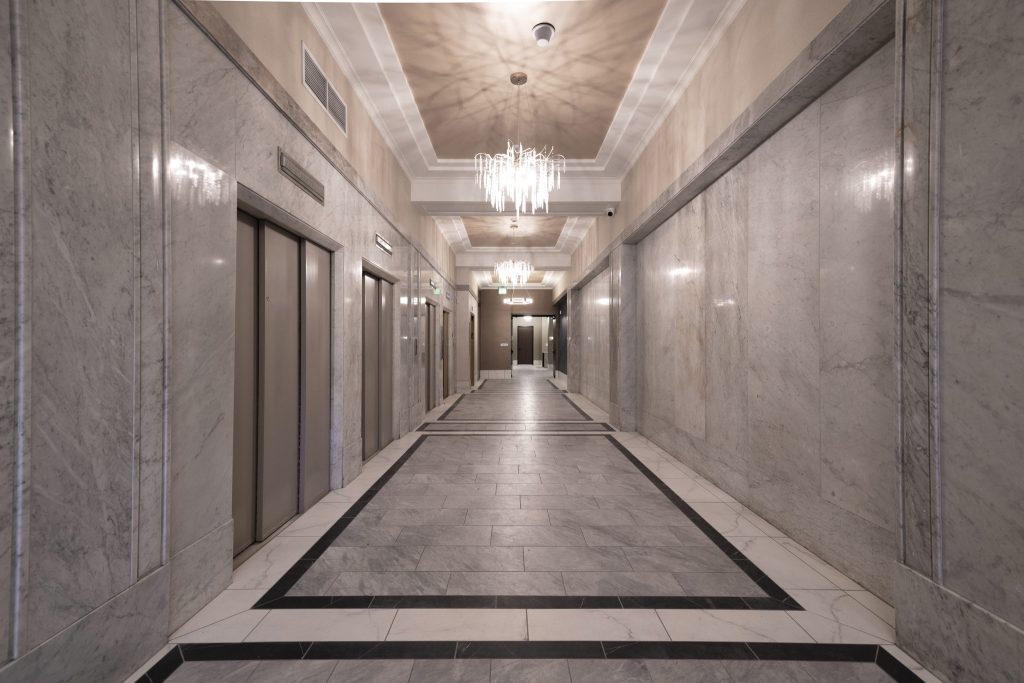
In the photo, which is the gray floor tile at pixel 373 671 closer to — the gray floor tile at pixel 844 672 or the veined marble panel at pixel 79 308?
the veined marble panel at pixel 79 308

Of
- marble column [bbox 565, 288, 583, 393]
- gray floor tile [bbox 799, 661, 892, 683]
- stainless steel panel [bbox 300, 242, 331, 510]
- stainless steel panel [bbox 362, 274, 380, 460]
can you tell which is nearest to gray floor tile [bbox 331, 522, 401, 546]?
stainless steel panel [bbox 300, 242, 331, 510]

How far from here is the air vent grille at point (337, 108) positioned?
3.92m

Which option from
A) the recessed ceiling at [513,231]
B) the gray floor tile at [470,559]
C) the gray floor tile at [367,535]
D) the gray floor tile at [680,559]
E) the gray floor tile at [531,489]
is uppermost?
the recessed ceiling at [513,231]

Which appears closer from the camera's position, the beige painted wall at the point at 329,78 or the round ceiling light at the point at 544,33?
the beige painted wall at the point at 329,78

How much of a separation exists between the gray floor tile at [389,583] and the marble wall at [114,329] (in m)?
0.65

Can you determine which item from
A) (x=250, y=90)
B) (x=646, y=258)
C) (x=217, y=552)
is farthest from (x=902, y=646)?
(x=646, y=258)

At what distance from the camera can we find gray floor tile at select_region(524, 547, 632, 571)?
8.93 ft

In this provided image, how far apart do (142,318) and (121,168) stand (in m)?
0.62

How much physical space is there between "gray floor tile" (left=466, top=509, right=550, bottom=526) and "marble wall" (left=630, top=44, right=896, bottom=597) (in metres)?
1.79

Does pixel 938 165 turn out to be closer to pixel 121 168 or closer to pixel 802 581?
pixel 802 581

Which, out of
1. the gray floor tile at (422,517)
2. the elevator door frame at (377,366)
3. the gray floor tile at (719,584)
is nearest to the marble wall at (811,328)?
the gray floor tile at (719,584)

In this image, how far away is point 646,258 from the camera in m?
6.52

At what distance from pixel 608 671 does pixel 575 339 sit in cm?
1121

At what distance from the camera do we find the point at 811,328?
116 inches
